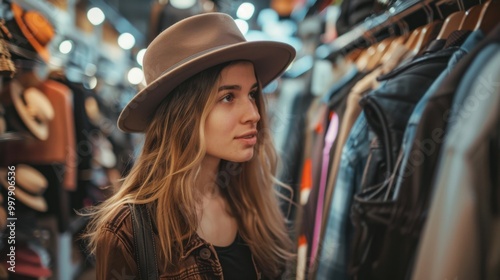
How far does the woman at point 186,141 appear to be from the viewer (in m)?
1.02

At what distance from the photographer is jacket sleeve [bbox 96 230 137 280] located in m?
0.95

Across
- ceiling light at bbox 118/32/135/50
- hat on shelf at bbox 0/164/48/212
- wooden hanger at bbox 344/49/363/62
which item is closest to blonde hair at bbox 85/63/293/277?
hat on shelf at bbox 0/164/48/212

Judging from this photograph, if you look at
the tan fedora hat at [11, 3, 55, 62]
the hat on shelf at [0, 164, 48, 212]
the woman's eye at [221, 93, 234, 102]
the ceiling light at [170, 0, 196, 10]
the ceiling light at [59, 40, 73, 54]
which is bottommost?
the hat on shelf at [0, 164, 48, 212]

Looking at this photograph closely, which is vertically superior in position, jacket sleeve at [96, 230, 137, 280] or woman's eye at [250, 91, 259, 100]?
woman's eye at [250, 91, 259, 100]

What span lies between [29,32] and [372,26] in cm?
136

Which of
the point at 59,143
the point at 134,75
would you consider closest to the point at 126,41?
the point at 134,75

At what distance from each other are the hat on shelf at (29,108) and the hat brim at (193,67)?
547 millimetres

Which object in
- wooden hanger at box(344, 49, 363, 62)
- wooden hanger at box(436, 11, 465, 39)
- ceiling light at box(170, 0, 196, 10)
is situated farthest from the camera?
ceiling light at box(170, 0, 196, 10)

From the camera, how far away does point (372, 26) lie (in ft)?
5.43

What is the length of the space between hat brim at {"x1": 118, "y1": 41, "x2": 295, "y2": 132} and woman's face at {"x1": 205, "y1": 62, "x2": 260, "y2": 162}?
0.05m

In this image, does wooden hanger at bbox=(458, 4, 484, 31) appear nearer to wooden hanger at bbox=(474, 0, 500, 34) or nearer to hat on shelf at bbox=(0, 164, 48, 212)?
wooden hanger at bbox=(474, 0, 500, 34)

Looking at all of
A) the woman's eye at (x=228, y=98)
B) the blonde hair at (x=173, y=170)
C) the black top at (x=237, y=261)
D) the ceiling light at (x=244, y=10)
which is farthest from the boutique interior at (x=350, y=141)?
the ceiling light at (x=244, y=10)

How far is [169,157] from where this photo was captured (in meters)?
1.09

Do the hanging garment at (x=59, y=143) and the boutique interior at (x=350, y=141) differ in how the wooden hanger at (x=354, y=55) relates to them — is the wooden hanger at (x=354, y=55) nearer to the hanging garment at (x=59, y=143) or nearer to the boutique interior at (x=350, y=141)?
the boutique interior at (x=350, y=141)
